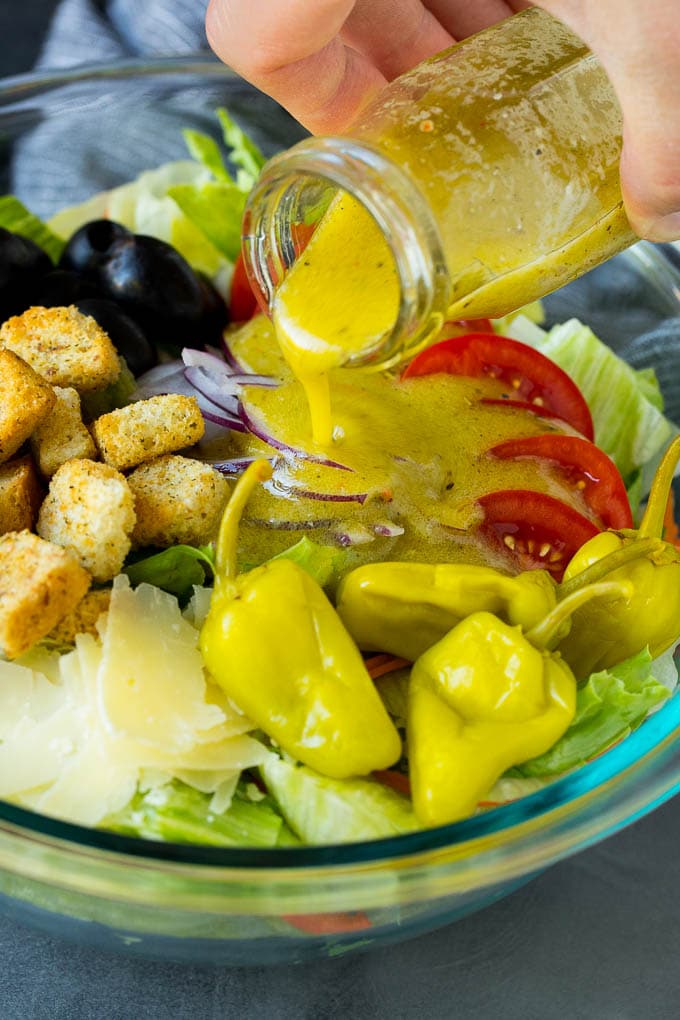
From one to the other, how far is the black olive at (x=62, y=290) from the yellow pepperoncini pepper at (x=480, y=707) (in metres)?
1.48

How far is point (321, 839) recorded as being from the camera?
5.82 ft

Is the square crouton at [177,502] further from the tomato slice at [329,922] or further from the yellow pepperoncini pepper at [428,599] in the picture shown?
the tomato slice at [329,922]

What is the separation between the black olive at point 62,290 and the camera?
2.80 meters

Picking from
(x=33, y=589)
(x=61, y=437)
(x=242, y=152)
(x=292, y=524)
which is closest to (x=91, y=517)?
(x=33, y=589)

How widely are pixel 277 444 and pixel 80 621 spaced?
632 mm

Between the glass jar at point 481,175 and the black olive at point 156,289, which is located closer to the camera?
the glass jar at point 481,175

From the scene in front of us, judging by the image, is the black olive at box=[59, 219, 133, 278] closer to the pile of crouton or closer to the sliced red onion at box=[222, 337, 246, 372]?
the sliced red onion at box=[222, 337, 246, 372]

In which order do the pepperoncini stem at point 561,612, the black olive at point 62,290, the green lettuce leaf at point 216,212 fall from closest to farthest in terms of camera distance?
the pepperoncini stem at point 561,612 < the black olive at point 62,290 < the green lettuce leaf at point 216,212

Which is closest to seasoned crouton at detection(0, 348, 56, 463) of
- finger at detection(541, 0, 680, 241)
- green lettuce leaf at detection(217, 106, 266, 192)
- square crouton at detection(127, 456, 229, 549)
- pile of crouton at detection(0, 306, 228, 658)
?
pile of crouton at detection(0, 306, 228, 658)

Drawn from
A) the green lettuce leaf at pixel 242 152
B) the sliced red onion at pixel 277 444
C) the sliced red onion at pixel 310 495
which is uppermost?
the green lettuce leaf at pixel 242 152

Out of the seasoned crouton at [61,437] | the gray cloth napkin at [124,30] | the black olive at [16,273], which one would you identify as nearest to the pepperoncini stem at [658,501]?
the seasoned crouton at [61,437]

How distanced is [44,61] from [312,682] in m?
3.53

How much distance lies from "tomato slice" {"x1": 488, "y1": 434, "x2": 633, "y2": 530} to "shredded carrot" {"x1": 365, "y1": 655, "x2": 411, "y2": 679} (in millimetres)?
621

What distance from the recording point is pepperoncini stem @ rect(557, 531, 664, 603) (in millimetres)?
1898
